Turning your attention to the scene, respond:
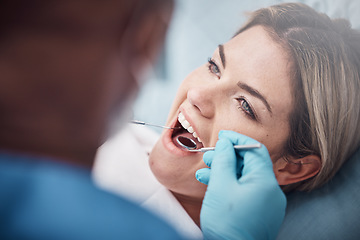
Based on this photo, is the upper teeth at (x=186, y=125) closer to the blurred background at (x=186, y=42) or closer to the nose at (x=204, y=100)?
the nose at (x=204, y=100)

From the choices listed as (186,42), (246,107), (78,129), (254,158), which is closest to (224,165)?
(254,158)

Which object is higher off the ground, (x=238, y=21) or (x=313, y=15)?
(x=313, y=15)

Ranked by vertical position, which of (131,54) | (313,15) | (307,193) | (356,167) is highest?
(313,15)

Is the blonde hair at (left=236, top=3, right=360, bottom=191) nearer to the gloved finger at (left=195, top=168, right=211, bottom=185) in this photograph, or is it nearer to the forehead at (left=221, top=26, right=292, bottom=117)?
the forehead at (left=221, top=26, right=292, bottom=117)

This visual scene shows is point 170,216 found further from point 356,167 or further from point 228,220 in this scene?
point 356,167

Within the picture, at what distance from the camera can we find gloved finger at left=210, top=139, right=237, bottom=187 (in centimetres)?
85

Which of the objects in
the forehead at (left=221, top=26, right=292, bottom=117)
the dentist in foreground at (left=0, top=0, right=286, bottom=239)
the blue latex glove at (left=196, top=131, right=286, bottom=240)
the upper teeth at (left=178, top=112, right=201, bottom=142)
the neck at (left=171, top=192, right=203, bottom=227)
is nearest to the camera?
the dentist in foreground at (left=0, top=0, right=286, bottom=239)

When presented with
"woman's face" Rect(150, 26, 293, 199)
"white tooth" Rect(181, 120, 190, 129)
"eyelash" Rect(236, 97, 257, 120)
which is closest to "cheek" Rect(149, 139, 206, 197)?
"woman's face" Rect(150, 26, 293, 199)

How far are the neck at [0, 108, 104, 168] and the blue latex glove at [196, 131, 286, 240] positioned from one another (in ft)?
1.20

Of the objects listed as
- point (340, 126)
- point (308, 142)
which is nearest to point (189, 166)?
point (308, 142)

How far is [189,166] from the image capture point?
1063mm

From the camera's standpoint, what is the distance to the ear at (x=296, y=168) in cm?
101

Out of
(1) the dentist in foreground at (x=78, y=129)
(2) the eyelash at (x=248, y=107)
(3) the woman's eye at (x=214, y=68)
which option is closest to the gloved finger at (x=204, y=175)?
(1) the dentist in foreground at (x=78, y=129)

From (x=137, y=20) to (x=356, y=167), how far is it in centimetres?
94
